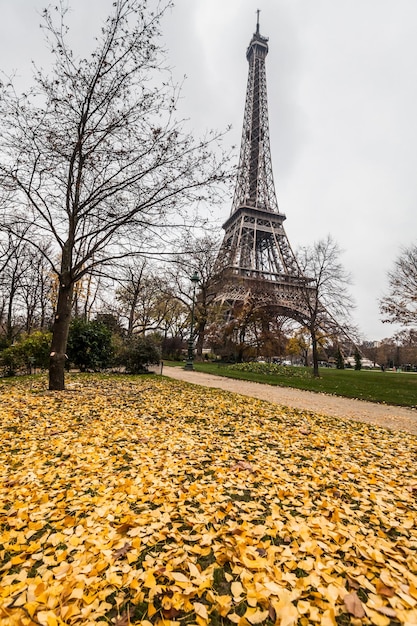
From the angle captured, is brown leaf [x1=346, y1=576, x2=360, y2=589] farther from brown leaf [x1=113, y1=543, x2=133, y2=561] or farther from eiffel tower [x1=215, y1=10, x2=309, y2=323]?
eiffel tower [x1=215, y1=10, x2=309, y2=323]

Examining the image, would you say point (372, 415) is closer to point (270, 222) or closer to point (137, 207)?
point (137, 207)

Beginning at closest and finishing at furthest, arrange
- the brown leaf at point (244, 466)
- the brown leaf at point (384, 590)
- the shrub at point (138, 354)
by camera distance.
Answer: the brown leaf at point (384, 590), the brown leaf at point (244, 466), the shrub at point (138, 354)

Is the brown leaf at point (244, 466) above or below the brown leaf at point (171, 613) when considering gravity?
above

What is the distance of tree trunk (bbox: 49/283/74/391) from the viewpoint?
8.42m

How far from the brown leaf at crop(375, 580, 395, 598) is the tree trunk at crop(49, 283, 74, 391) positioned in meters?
8.18

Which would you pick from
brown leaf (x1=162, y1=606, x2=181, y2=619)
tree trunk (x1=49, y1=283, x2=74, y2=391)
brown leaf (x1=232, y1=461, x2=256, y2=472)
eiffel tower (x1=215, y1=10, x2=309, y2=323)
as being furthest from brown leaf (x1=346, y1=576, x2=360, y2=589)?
eiffel tower (x1=215, y1=10, x2=309, y2=323)

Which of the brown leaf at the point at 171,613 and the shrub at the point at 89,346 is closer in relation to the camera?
the brown leaf at the point at 171,613

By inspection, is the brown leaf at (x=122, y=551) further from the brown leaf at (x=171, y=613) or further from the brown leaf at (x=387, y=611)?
the brown leaf at (x=387, y=611)

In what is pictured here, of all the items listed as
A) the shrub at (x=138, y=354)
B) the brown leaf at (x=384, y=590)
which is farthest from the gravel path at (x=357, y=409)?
the shrub at (x=138, y=354)

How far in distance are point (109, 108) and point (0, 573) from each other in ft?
29.1

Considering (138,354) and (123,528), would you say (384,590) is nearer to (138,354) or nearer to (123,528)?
(123,528)

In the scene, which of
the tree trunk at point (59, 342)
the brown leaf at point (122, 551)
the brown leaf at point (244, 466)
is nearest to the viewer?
the brown leaf at point (122, 551)

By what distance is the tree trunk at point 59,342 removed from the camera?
27.6 feet

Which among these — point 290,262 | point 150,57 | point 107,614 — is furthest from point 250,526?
point 290,262
